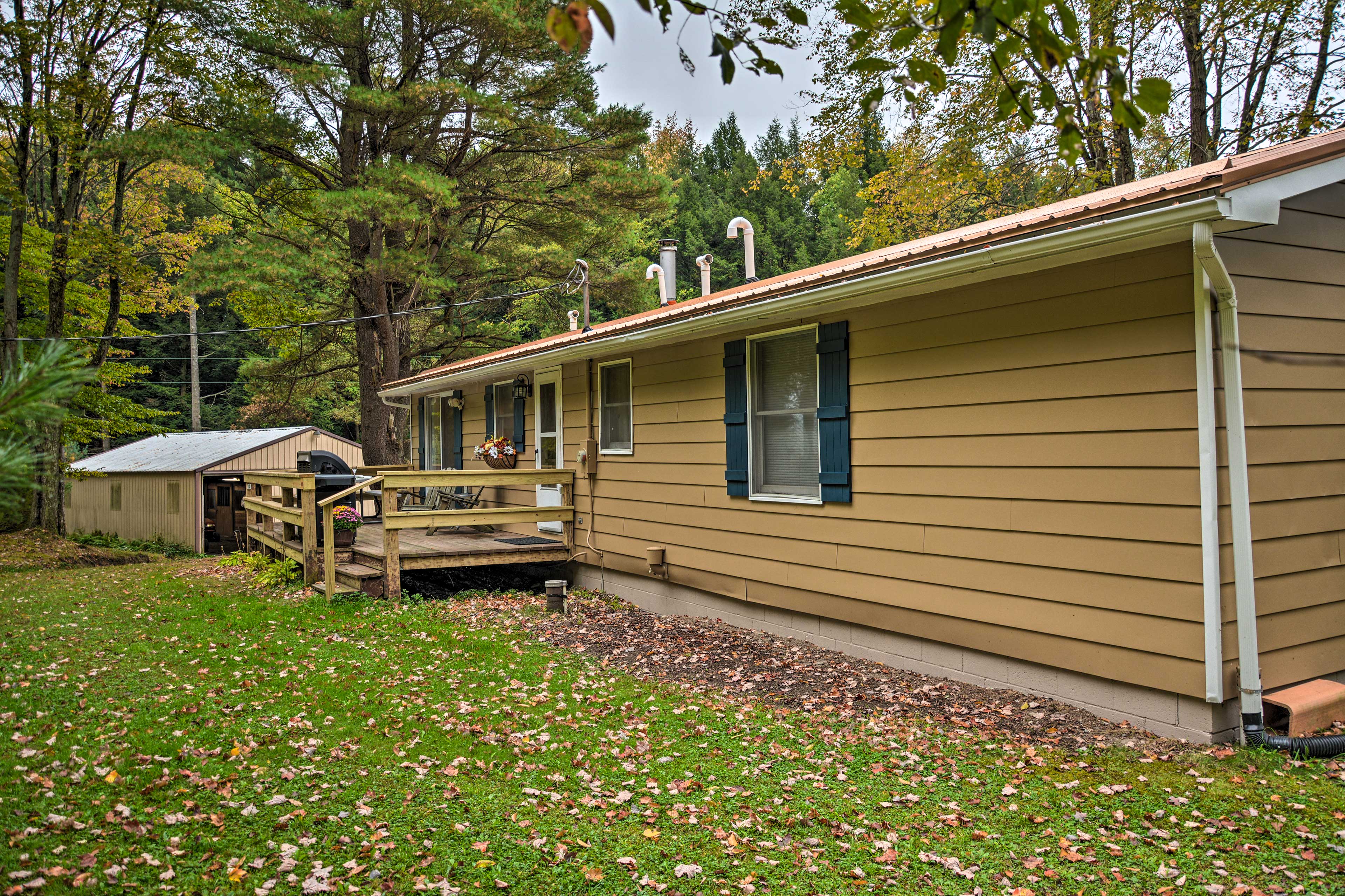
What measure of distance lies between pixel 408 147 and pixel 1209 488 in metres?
15.5

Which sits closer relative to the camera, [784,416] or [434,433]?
[784,416]

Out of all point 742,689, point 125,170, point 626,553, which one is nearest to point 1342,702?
point 742,689

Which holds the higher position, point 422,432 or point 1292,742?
point 422,432

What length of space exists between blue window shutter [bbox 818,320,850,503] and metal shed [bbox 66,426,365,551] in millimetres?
13858

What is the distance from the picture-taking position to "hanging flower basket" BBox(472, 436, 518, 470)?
1118 cm

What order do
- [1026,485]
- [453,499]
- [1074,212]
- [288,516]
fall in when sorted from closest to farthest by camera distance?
[1074,212] < [1026,485] < [288,516] < [453,499]

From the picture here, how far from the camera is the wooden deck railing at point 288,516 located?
952 centimetres

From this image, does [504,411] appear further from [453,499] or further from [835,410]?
[835,410]

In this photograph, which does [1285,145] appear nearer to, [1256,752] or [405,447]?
[1256,752]

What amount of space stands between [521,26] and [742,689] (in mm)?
12788

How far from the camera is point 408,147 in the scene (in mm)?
16094

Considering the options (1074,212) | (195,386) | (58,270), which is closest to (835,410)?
(1074,212)

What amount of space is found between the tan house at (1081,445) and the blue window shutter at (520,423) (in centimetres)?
479

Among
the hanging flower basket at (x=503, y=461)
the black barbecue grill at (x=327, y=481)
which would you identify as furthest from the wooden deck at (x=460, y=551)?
the hanging flower basket at (x=503, y=461)
